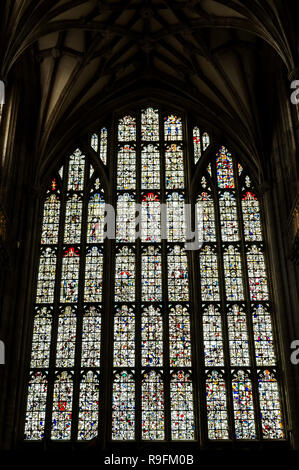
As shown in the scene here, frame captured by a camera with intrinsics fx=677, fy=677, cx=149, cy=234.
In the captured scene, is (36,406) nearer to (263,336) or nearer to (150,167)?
(263,336)

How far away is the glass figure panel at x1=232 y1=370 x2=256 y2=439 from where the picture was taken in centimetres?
1669

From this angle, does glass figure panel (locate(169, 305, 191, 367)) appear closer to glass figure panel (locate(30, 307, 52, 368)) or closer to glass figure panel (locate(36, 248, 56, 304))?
glass figure panel (locate(30, 307, 52, 368))

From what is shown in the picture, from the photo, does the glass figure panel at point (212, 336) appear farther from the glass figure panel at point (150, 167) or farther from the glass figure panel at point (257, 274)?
the glass figure panel at point (150, 167)

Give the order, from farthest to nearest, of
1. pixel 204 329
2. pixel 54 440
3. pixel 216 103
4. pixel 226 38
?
1. pixel 216 103
2. pixel 226 38
3. pixel 204 329
4. pixel 54 440

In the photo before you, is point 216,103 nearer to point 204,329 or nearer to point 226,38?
point 226,38

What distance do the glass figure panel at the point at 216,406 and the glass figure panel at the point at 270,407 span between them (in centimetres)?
94

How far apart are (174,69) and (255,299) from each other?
7.87m

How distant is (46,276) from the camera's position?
62.4ft

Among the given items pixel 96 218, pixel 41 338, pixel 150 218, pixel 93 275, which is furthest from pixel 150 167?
pixel 41 338

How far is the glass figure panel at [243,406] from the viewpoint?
16688 millimetres

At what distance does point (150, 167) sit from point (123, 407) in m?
7.43

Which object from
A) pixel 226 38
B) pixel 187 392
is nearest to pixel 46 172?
pixel 226 38

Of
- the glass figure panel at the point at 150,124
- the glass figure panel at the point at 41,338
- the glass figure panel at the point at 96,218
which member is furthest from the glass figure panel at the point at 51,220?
the glass figure panel at the point at 150,124
